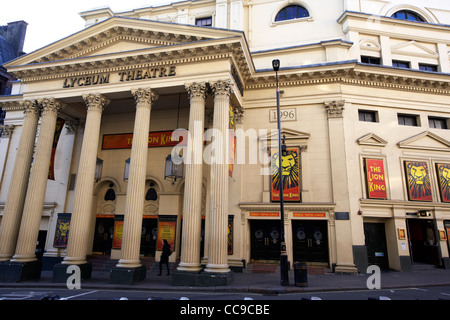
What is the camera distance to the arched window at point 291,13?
1950cm

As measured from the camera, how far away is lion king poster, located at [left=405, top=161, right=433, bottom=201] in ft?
52.1

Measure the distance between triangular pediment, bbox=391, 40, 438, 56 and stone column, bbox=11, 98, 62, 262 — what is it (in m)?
21.6

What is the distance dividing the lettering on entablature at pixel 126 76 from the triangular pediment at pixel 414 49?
14771 millimetres

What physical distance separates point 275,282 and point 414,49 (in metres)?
17.5

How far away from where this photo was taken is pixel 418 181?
16062 mm

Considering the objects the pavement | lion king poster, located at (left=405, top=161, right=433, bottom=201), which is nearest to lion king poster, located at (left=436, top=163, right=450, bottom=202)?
lion king poster, located at (left=405, top=161, right=433, bottom=201)

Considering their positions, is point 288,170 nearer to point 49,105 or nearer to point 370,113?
point 370,113

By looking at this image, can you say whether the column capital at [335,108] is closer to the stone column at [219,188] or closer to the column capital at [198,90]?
the stone column at [219,188]

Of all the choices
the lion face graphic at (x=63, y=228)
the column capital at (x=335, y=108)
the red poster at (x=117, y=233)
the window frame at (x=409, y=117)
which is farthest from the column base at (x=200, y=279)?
the window frame at (x=409, y=117)

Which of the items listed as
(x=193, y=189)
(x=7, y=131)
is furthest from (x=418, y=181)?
(x=7, y=131)
